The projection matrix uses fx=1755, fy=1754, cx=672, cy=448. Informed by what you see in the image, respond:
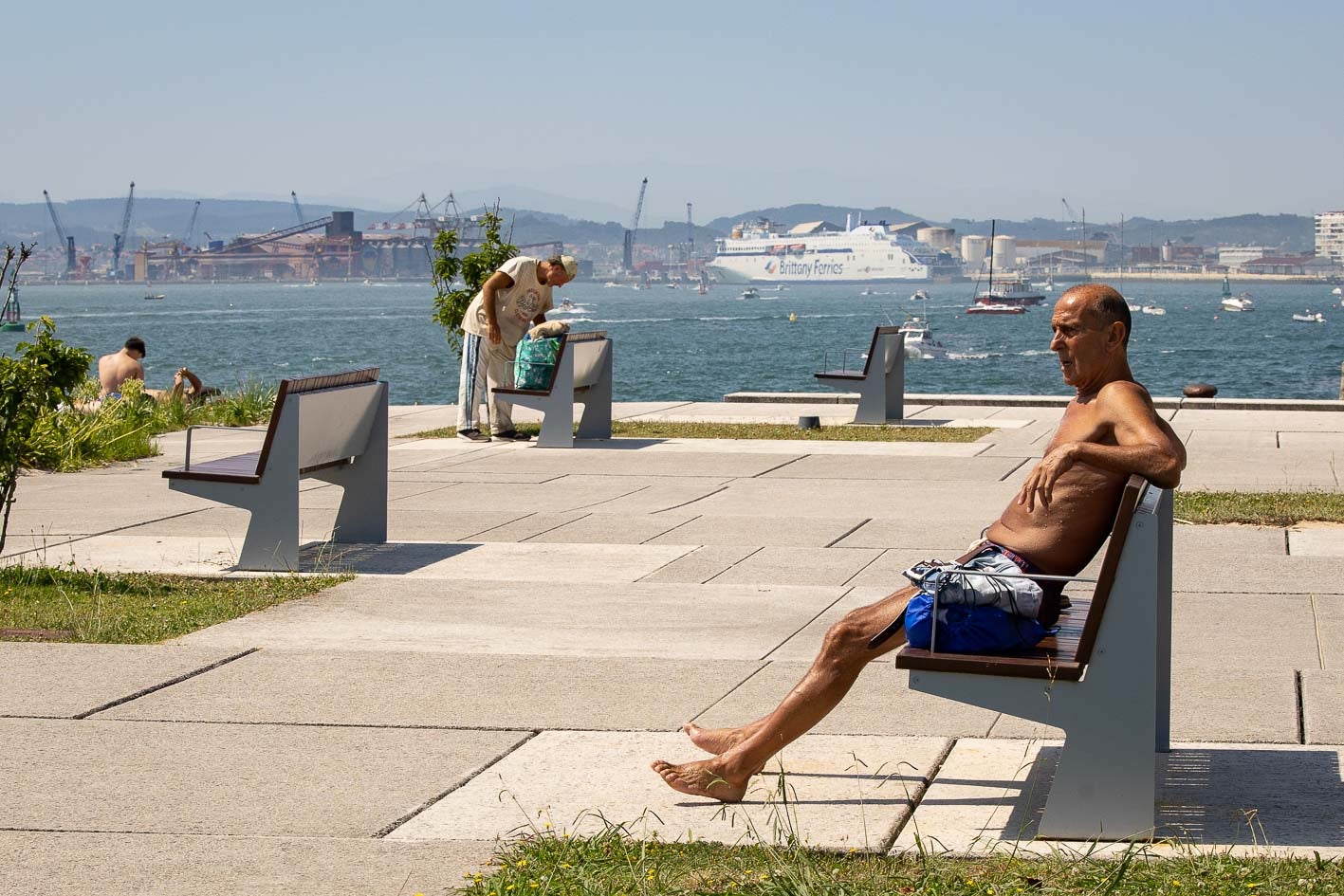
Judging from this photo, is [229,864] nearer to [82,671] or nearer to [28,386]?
[82,671]

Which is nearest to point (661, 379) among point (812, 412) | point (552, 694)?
point (812, 412)

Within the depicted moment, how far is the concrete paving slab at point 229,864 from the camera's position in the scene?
4117mm

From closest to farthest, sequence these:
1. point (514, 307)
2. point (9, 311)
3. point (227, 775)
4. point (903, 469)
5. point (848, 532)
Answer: point (227, 775) → point (848, 532) → point (903, 469) → point (514, 307) → point (9, 311)

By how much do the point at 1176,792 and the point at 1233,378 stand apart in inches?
2609

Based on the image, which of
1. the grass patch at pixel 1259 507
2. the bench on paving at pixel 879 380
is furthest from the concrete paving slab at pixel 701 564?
the bench on paving at pixel 879 380

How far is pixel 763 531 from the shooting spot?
9.96 metres

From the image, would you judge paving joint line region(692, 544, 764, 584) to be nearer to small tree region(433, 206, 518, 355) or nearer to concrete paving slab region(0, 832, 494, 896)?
concrete paving slab region(0, 832, 494, 896)

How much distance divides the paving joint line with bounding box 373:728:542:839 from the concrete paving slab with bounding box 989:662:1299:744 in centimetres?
149

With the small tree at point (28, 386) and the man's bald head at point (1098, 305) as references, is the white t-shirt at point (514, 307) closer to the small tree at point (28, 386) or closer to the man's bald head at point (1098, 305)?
the small tree at point (28, 386)

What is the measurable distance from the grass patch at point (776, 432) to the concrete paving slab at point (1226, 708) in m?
9.12

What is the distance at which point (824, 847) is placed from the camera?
14.3 feet

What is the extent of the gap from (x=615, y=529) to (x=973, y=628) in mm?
5610

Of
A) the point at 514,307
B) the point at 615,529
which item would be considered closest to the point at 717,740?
the point at 615,529

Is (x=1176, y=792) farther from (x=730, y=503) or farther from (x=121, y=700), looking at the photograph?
(x=730, y=503)
